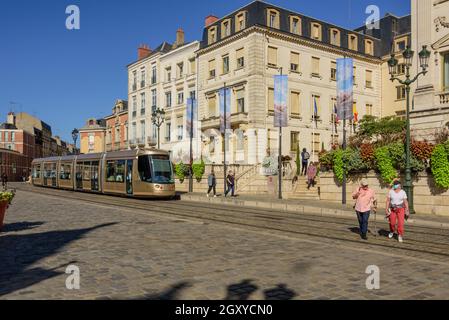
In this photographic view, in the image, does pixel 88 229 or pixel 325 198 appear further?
pixel 325 198

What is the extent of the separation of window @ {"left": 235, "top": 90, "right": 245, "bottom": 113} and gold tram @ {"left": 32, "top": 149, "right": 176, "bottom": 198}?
1378 centimetres

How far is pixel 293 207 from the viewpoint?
19.6 m

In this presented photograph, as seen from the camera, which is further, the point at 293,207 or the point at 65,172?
the point at 65,172

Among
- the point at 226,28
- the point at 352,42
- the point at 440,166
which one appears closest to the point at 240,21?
the point at 226,28

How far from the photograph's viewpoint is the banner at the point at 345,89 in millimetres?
20750

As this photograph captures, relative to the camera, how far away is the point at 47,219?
13641 mm

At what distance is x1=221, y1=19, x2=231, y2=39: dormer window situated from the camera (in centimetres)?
3975

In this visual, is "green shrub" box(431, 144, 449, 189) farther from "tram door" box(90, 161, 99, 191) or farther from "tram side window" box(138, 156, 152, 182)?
"tram door" box(90, 161, 99, 191)

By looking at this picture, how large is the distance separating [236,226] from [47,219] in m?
5.71

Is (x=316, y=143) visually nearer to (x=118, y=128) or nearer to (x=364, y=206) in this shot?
(x=364, y=206)

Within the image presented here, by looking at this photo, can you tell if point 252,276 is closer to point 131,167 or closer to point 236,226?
point 236,226

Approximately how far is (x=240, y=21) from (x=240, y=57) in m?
3.08
